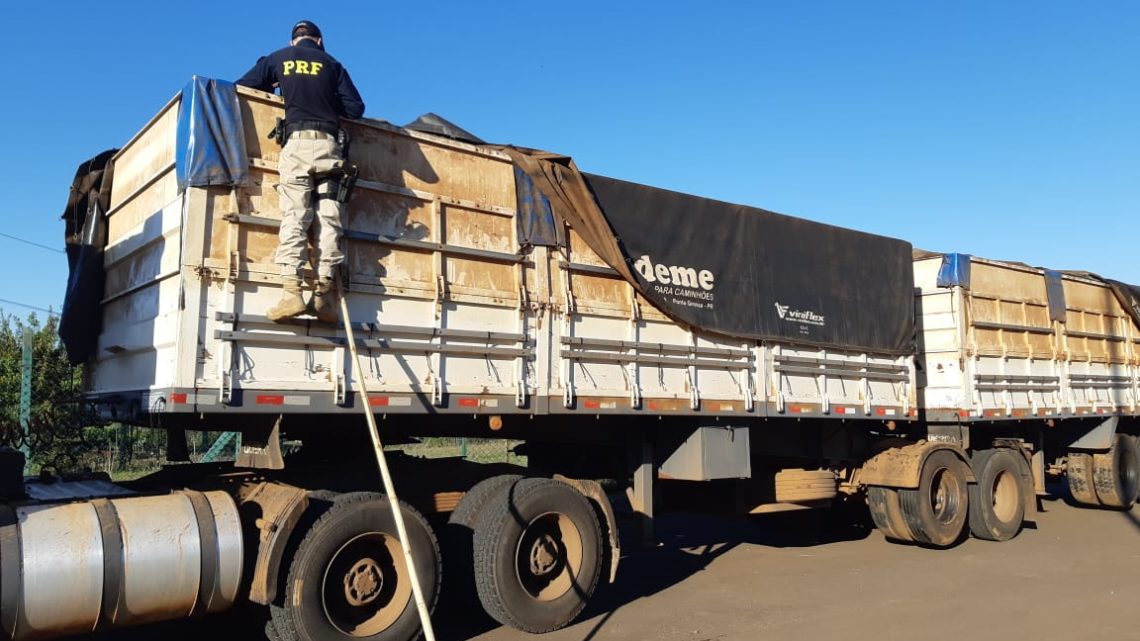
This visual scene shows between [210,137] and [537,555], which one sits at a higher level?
[210,137]

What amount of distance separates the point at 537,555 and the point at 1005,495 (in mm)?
7687

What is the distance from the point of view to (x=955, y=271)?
10.9 metres

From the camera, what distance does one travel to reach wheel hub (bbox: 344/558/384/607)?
551 centimetres

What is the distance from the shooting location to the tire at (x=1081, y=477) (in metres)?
13.6

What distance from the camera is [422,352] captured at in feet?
19.5

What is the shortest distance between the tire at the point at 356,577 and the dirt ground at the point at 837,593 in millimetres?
726

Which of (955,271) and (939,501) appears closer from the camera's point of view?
(939,501)

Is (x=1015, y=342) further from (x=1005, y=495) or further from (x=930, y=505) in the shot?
(x=930, y=505)

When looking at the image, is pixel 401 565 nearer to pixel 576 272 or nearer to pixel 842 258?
pixel 576 272

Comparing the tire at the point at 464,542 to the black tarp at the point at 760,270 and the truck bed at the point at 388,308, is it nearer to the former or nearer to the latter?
the truck bed at the point at 388,308

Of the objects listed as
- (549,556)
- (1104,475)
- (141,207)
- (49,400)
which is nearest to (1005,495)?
(1104,475)

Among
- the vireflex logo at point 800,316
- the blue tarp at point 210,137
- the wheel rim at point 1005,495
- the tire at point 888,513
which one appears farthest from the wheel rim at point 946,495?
the blue tarp at point 210,137

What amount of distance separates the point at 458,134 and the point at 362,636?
3.77 m

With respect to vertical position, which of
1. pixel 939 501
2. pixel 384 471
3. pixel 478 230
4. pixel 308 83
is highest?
pixel 308 83
